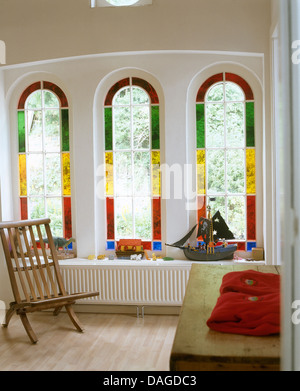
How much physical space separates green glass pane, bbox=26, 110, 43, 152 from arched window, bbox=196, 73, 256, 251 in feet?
5.81

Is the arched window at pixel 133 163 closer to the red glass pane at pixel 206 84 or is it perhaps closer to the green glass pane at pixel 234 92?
the red glass pane at pixel 206 84

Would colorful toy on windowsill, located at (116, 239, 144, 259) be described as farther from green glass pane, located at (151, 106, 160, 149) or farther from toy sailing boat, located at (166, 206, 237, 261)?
green glass pane, located at (151, 106, 160, 149)

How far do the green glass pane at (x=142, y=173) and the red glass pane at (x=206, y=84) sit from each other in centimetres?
82

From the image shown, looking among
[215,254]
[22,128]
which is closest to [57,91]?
[22,128]

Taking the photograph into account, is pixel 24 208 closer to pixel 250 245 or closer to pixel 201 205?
pixel 201 205

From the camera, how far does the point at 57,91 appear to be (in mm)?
5137

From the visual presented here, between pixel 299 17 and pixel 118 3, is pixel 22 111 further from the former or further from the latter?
pixel 299 17

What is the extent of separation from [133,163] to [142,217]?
0.60 m

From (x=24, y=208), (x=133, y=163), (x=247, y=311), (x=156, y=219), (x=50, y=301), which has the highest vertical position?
(x=133, y=163)

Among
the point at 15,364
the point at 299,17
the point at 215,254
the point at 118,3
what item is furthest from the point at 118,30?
the point at 299,17

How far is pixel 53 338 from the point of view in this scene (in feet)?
13.6

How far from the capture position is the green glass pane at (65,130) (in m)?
5.12

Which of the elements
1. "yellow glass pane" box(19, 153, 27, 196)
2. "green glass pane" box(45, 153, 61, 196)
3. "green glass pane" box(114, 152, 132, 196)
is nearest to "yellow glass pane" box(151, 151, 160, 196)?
"green glass pane" box(114, 152, 132, 196)

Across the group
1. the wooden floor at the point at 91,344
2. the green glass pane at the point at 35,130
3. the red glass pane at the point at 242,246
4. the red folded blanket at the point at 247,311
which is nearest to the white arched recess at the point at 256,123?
the red glass pane at the point at 242,246
